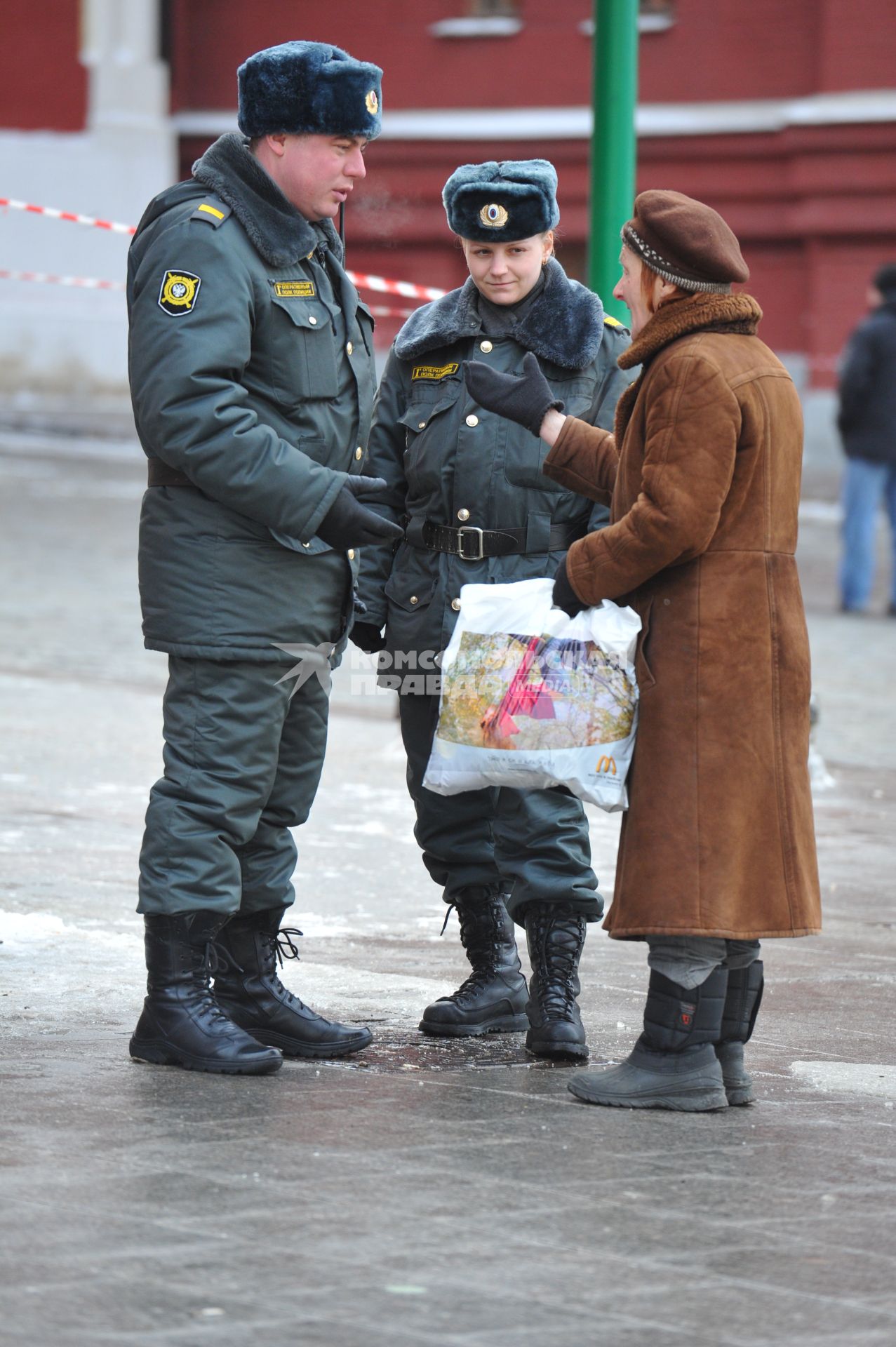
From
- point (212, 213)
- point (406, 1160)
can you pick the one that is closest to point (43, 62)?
point (212, 213)

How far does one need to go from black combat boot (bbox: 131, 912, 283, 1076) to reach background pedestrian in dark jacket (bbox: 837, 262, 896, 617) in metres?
9.77

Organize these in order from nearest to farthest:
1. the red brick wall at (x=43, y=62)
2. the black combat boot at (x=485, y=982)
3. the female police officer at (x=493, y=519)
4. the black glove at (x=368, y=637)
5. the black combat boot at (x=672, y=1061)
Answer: the black combat boot at (x=672, y=1061) < the female police officer at (x=493, y=519) < the black combat boot at (x=485, y=982) < the black glove at (x=368, y=637) < the red brick wall at (x=43, y=62)

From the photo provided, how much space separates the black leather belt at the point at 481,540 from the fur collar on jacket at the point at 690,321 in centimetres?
58

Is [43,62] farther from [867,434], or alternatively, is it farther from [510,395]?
[510,395]

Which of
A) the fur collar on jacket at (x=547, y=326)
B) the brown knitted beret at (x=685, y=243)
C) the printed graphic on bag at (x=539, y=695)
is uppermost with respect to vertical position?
the brown knitted beret at (x=685, y=243)

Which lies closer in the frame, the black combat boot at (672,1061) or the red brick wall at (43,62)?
the black combat boot at (672,1061)

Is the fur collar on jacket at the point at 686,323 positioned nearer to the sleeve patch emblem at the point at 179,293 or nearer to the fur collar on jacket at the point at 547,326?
the fur collar on jacket at the point at 547,326

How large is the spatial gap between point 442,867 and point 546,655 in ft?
2.81

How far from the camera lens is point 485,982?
4926 mm

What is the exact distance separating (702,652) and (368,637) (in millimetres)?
1021

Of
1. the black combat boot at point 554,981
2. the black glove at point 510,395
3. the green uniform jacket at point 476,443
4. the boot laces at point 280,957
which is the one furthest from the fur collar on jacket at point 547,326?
the boot laces at point 280,957

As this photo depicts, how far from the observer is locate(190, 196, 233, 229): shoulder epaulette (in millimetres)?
4336

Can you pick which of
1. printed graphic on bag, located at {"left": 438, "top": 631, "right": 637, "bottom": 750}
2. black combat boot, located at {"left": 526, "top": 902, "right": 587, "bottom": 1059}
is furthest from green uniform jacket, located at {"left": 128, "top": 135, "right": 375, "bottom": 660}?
black combat boot, located at {"left": 526, "top": 902, "right": 587, "bottom": 1059}

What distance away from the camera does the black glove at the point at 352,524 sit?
435cm
